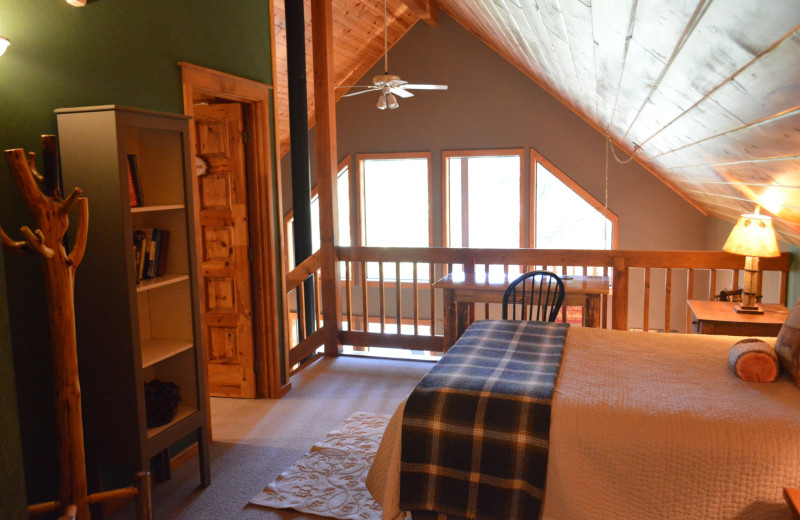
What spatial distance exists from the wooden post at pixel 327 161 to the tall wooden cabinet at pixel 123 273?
2090mm

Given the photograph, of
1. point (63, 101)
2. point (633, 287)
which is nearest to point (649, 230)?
point (633, 287)

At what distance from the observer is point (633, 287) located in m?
7.42

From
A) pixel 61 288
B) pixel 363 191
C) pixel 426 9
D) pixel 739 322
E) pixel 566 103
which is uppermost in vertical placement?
pixel 426 9

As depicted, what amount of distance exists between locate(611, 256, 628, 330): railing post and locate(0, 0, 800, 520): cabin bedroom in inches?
0.8

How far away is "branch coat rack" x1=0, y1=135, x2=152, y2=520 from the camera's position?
213 centimetres

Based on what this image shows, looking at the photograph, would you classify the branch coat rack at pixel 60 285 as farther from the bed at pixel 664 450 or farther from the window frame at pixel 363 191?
the window frame at pixel 363 191

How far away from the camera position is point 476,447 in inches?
83.7

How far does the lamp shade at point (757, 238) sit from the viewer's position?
3.37m

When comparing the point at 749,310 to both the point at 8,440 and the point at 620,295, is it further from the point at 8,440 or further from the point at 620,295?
the point at 8,440

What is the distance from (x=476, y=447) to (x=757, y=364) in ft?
3.60

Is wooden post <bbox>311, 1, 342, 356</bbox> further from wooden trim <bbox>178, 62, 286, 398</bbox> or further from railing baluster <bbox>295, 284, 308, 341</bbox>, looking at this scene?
wooden trim <bbox>178, 62, 286, 398</bbox>

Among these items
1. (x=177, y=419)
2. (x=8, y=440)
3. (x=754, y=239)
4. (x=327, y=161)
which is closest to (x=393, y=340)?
(x=327, y=161)

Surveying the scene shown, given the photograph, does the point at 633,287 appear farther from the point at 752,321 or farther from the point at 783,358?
the point at 783,358

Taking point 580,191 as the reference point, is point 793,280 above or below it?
below
